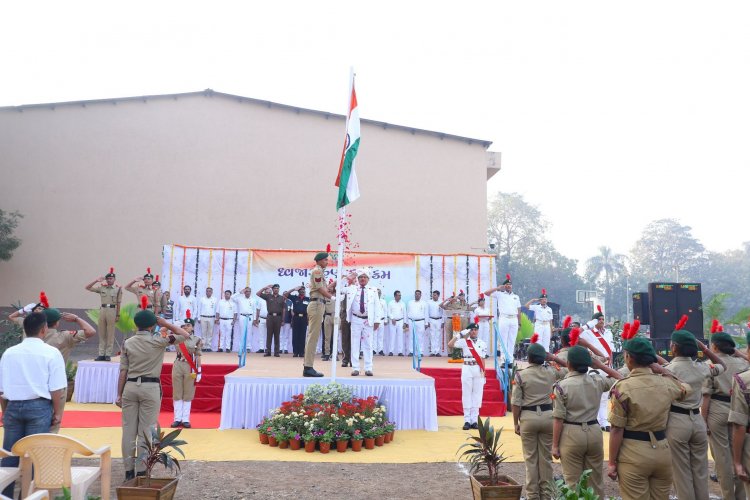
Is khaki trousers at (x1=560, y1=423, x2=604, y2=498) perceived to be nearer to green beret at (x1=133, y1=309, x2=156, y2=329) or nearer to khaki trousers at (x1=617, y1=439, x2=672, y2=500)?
khaki trousers at (x1=617, y1=439, x2=672, y2=500)

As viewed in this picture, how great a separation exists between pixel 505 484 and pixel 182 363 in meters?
6.25

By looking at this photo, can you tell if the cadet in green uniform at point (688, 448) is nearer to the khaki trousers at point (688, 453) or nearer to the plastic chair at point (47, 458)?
the khaki trousers at point (688, 453)

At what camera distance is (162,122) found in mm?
22234

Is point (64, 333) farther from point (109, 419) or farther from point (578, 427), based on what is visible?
point (578, 427)

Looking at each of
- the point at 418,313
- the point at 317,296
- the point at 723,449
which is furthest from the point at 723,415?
the point at 418,313

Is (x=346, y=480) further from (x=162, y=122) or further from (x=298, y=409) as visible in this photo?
(x=162, y=122)

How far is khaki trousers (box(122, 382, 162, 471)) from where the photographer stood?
6043 mm

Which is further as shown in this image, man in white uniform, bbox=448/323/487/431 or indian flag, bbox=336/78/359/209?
man in white uniform, bbox=448/323/487/431

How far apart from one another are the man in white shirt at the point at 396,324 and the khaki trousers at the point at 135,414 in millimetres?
10148

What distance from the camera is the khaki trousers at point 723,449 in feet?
18.3

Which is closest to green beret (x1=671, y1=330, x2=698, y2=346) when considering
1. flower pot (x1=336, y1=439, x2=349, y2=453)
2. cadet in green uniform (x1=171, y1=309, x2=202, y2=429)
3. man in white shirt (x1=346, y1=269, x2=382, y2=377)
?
flower pot (x1=336, y1=439, x2=349, y2=453)

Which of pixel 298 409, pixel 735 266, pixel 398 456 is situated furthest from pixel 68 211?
pixel 735 266

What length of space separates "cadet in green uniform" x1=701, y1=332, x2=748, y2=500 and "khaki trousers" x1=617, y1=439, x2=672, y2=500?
6.64 feet

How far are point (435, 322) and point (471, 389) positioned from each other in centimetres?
628
